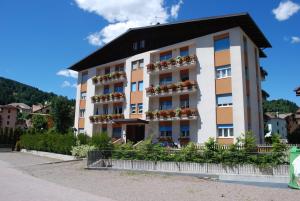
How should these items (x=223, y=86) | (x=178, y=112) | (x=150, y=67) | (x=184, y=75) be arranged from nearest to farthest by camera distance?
1. (x=223, y=86)
2. (x=178, y=112)
3. (x=184, y=75)
4. (x=150, y=67)

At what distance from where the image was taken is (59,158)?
30125mm

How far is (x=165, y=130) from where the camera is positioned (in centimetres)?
3219

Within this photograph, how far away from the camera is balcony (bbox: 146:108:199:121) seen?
95.2 feet

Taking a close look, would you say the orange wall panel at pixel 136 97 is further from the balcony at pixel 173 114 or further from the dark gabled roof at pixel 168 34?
the dark gabled roof at pixel 168 34

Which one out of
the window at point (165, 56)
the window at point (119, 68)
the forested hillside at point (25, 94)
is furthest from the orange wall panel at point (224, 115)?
the forested hillside at point (25, 94)

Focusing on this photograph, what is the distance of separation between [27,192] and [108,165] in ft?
33.3

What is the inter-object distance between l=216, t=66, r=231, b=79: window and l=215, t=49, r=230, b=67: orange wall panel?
1.31ft

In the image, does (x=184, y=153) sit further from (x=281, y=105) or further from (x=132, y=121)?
(x=281, y=105)

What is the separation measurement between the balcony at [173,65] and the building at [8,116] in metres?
96.2

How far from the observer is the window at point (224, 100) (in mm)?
27375

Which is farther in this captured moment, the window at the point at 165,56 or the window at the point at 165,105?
the window at the point at 165,56

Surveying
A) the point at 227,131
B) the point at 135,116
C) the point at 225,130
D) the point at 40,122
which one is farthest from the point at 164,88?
the point at 40,122

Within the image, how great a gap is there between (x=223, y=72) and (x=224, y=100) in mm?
2815

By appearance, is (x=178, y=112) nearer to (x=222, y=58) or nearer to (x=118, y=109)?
(x=222, y=58)
